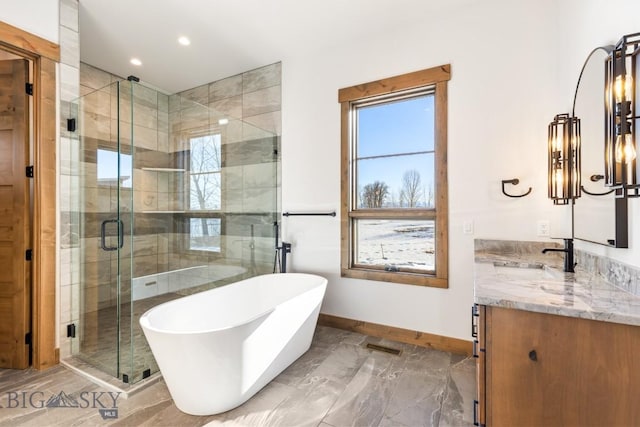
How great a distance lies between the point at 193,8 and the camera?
8.10 ft

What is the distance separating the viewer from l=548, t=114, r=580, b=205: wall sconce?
1.77 metres

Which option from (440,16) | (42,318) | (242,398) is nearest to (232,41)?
(440,16)

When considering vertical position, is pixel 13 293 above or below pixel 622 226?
below

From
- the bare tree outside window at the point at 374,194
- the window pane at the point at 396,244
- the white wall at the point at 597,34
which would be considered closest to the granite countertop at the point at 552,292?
the white wall at the point at 597,34

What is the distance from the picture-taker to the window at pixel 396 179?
2543 millimetres

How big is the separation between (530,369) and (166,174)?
12.7 feet

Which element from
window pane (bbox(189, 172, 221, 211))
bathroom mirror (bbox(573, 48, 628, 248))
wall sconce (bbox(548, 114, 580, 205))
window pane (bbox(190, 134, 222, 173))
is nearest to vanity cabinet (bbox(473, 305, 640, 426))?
bathroom mirror (bbox(573, 48, 628, 248))

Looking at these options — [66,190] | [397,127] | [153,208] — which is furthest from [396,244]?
[66,190]

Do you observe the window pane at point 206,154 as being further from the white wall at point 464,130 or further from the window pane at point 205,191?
the white wall at point 464,130

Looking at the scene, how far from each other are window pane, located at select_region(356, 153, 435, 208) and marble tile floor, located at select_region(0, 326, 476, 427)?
1373 mm

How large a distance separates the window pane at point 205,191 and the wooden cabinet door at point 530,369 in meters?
3.04

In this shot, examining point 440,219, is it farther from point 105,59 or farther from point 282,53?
point 105,59

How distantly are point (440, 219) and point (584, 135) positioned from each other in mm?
1103

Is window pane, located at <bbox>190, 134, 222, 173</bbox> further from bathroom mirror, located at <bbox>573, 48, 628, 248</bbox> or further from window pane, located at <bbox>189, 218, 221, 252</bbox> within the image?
bathroom mirror, located at <bbox>573, 48, 628, 248</bbox>
